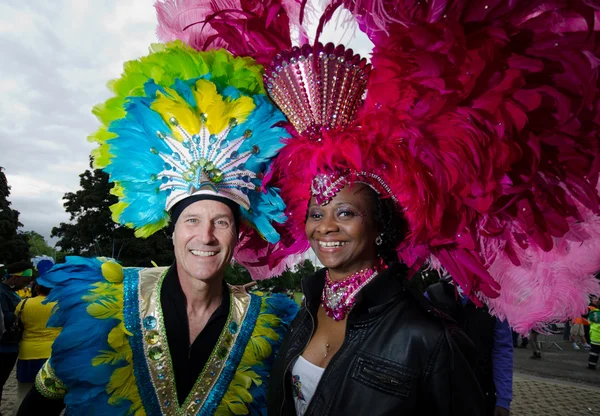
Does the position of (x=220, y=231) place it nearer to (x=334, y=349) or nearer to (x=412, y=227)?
(x=334, y=349)

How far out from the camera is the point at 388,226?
2.18 m

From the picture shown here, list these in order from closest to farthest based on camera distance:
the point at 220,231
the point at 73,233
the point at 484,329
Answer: the point at 220,231
the point at 484,329
the point at 73,233

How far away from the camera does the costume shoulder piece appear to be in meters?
2.06

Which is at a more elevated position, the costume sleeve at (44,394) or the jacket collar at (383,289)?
the jacket collar at (383,289)

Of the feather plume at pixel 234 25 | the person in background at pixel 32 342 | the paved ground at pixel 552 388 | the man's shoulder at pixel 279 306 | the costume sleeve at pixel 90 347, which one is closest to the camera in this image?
the costume sleeve at pixel 90 347

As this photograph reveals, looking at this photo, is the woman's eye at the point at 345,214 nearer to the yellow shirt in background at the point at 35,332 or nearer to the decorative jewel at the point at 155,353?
the decorative jewel at the point at 155,353

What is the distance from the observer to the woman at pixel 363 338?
1.75 metres

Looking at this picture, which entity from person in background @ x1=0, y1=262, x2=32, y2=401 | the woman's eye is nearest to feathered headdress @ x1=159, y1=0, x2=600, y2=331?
the woman's eye

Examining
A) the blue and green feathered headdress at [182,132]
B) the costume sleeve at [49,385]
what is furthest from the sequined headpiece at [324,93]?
the costume sleeve at [49,385]

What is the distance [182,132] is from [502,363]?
3.28 metres

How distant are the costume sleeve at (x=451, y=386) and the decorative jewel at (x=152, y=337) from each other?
1363 mm

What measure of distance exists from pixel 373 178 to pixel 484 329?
227 cm

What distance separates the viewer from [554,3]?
6.05 feet

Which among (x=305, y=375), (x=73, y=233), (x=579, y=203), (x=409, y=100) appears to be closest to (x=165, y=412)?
(x=305, y=375)
